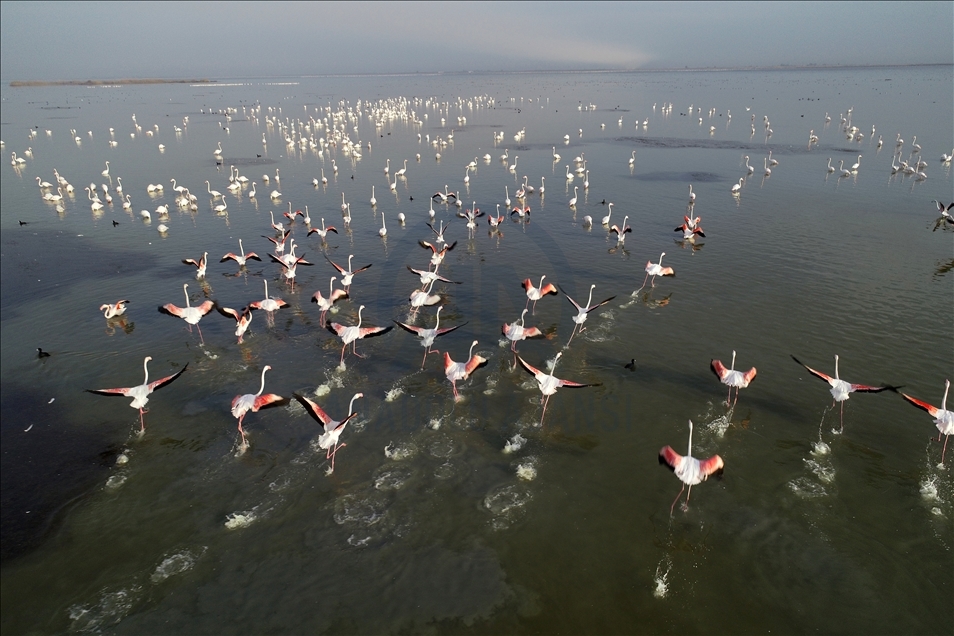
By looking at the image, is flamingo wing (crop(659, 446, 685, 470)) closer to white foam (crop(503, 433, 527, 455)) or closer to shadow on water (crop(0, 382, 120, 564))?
white foam (crop(503, 433, 527, 455))

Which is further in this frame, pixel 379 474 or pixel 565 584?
pixel 379 474

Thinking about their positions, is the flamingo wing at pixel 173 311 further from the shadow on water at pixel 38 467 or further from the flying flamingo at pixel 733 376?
the flying flamingo at pixel 733 376

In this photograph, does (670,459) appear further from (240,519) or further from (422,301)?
(422,301)

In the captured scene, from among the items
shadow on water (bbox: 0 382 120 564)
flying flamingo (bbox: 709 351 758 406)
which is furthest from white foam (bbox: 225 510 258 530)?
flying flamingo (bbox: 709 351 758 406)

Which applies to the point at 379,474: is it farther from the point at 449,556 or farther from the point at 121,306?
the point at 121,306

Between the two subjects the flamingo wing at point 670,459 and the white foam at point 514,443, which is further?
the white foam at point 514,443

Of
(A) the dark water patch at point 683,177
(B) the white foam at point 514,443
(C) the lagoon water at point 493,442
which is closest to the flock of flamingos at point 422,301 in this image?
(C) the lagoon water at point 493,442

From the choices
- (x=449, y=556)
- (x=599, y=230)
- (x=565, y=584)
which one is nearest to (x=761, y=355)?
(x=565, y=584)
